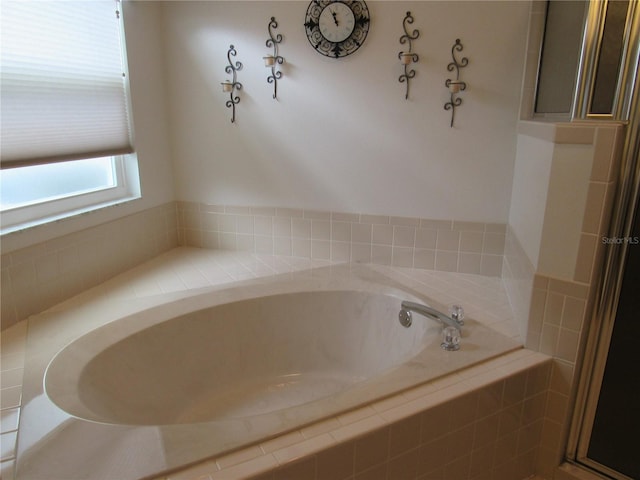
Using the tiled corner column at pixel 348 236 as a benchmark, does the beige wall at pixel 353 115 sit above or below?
above

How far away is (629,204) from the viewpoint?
1.34 meters

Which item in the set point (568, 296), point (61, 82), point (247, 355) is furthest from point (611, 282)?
point (61, 82)

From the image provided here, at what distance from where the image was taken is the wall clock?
211 centimetres

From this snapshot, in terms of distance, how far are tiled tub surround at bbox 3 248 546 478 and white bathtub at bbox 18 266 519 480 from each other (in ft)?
0.11

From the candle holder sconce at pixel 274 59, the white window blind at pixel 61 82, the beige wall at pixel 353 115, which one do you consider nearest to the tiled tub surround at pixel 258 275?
the beige wall at pixel 353 115

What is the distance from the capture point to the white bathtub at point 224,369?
1091 mm

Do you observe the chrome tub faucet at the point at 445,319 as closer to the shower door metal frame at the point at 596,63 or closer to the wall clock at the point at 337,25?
the shower door metal frame at the point at 596,63

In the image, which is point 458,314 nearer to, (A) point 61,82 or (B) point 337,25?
(B) point 337,25

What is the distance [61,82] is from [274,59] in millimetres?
972

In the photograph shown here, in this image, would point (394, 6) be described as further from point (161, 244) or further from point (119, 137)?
point (161, 244)

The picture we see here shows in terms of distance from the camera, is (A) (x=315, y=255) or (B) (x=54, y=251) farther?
(A) (x=315, y=255)

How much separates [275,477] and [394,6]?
2000mm

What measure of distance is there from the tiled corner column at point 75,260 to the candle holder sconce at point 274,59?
93 cm

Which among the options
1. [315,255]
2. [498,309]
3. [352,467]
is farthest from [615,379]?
[315,255]
